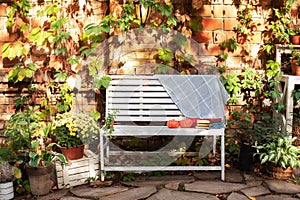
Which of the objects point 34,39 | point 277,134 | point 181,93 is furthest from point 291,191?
point 34,39

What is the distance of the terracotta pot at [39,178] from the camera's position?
11.0 feet

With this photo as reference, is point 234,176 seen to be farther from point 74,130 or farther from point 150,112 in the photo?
point 74,130

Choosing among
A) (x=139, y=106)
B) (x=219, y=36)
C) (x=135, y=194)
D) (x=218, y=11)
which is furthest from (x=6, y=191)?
(x=218, y=11)

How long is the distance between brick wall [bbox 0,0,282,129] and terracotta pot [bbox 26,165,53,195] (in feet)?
3.48

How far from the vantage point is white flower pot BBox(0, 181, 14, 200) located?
3266 mm

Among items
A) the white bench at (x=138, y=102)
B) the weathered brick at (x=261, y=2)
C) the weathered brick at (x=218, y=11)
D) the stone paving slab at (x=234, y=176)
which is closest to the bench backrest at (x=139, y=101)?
the white bench at (x=138, y=102)

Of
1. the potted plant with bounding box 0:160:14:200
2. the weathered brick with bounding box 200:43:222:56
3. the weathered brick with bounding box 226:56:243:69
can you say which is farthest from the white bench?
the potted plant with bounding box 0:160:14:200

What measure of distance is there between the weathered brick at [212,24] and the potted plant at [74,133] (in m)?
1.52

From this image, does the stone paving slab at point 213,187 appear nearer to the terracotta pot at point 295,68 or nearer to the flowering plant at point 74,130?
the flowering plant at point 74,130

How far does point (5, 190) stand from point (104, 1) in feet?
6.79

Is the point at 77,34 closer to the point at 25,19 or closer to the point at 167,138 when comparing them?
the point at 25,19

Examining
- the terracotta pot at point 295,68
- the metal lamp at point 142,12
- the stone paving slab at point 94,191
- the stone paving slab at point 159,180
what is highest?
the metal lamp at point 142,12

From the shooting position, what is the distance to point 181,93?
3994 mm

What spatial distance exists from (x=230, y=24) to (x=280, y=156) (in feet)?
4.79
